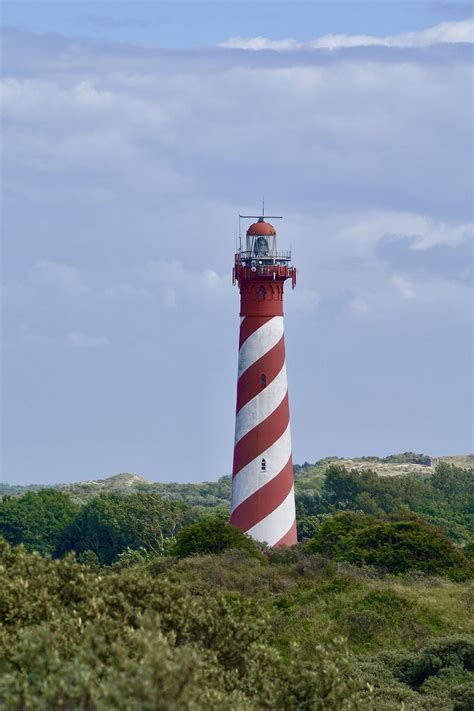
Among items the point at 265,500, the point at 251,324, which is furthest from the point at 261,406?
the point at 265,500

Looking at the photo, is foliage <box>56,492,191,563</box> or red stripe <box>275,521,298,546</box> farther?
foliage <box>56,492,191,563</box>

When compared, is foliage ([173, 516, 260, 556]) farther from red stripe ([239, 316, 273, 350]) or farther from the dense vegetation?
red stripe ([239, 316, 273, 350])

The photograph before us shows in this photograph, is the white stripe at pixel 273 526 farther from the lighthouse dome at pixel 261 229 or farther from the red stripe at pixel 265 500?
the lighthouse dome at pixel 261 229

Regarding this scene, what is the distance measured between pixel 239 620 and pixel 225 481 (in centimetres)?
11905

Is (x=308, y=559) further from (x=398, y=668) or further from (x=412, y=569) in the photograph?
(x=398, y=668)

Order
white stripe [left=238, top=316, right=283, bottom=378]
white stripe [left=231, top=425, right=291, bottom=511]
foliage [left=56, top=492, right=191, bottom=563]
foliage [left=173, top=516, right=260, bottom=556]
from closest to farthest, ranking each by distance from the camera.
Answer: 1. foliage [left=173, top=516, right=260, bottom=556]
2. white stripe [left=231, top=425, right=291, bottom=511]
3. white stripe [left=238, top=316, right=283, bottom=378]
4. foliage [left=56, top=492, right=191, bottom=563]

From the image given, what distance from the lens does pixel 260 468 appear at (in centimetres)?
5138

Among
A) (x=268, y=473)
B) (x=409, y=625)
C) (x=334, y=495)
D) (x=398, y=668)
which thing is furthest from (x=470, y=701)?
(x=334, y=495)

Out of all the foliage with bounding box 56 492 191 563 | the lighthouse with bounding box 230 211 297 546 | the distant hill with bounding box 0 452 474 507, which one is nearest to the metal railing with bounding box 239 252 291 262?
the lighthouse with bounding box 230 211 297 546

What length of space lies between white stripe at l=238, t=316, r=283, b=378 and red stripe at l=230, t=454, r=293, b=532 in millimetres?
3984

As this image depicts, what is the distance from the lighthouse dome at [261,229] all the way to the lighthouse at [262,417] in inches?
68.8

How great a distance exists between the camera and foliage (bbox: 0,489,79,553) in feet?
274

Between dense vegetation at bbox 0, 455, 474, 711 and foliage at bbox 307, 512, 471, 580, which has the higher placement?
foliage at bbox 307, 512, 471, 580

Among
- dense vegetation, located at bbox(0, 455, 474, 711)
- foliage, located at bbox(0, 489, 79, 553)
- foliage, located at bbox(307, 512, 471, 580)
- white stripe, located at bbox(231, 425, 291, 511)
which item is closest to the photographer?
dense vegetation, located at bbox(0, 455, 474, 711)
